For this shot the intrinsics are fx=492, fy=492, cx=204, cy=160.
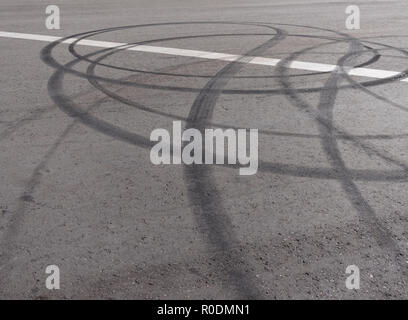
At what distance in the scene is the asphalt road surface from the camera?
317 cm

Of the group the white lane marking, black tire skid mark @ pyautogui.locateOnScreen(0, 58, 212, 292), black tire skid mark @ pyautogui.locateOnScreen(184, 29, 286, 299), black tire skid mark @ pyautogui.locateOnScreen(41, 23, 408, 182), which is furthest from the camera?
the white lane marking

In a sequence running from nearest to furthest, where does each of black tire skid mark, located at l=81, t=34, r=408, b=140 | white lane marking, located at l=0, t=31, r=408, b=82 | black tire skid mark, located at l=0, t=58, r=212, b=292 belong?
black tire skid mark, located at l=0, t=58, r=212, b=292, black tire skid mark, located at l=81, t=34, r=408, b=140, white lane marking, located at l=0, t=31, r=408, b=82

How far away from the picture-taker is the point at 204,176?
4.39m

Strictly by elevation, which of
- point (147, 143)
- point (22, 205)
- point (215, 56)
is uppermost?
point (215, 56)

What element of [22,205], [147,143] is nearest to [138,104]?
[147,143]

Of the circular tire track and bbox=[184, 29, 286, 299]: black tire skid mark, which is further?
the circular tire track

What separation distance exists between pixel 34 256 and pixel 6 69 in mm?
5201

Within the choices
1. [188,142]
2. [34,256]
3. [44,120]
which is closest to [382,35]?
[188,142]

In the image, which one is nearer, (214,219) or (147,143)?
(214,219)

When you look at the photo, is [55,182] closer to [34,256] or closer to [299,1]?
[34,256]

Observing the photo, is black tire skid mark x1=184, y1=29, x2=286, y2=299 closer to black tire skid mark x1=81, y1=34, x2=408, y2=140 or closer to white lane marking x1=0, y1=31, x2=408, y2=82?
black tire skid mark x1=81, y1=34, x2=408, y2=140

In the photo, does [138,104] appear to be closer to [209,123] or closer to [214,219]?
[209,123]

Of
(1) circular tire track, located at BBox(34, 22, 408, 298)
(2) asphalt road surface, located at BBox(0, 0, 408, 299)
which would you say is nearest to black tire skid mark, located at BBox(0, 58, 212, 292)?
(2) asphalt road surface, located at BBox(0, 0, 408, 299)

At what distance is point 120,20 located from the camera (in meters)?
11.7
